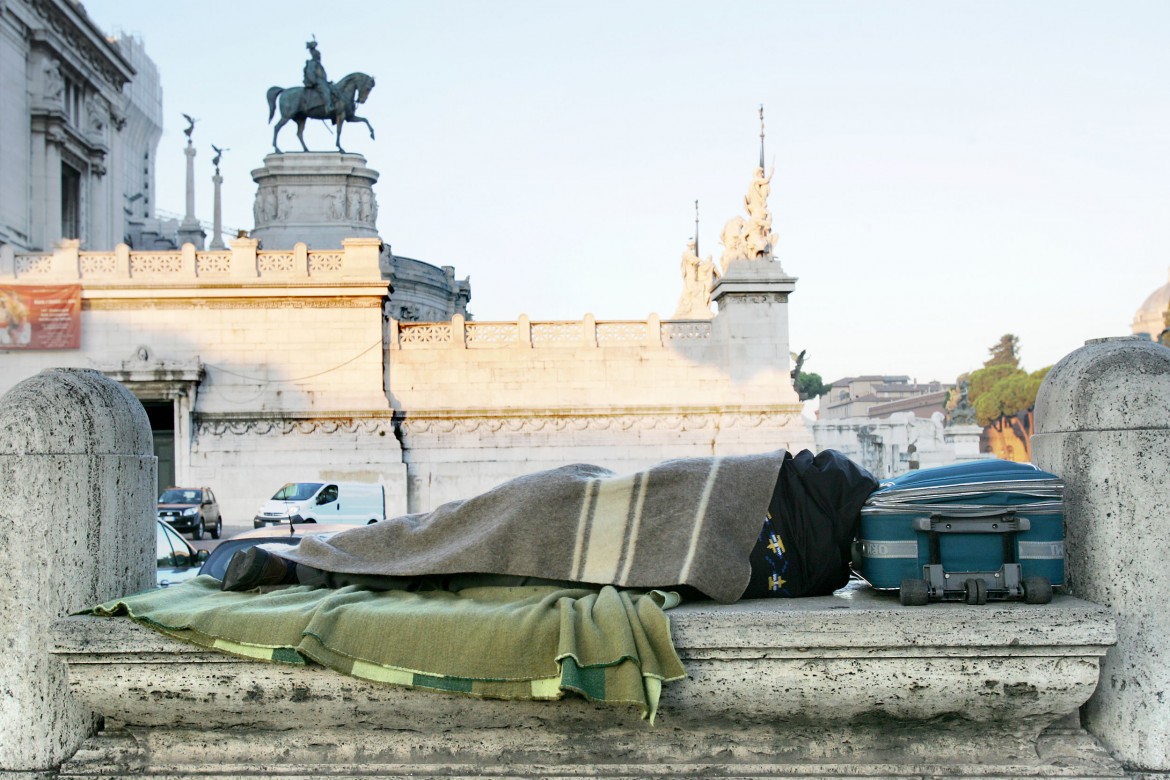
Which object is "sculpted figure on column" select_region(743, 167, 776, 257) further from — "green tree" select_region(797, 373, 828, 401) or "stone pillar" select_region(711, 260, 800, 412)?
"green tree" select_region(797, 373, 828, 401)

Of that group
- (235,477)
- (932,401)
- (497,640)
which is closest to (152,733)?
(497,640)

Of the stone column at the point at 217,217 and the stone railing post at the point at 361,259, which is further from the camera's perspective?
the stone column at the point at 217,217

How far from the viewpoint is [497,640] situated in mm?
3125

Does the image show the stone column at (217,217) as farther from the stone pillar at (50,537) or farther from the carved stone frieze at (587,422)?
the stone pillar at (50,537)

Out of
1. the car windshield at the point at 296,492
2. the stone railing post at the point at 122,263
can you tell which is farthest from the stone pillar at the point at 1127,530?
the stone railing post at the point at 122,263

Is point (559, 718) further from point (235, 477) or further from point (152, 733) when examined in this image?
point (235, 477)

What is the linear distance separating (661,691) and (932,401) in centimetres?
10168

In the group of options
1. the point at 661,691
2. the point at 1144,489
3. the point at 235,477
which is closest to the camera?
the point at 661,691

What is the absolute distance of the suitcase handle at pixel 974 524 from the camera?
3.33 meters

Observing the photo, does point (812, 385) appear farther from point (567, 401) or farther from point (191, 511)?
point (191, 511)

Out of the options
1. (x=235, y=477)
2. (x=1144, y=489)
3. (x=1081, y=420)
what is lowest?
(x=235, y=477)

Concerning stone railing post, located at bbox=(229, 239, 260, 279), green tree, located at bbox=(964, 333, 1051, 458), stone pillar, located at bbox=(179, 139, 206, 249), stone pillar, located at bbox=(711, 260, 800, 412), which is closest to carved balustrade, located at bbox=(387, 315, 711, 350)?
stone pillar, located at bbox=(711, 260, 800, 412)

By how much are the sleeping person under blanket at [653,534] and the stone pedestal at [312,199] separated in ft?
92.4

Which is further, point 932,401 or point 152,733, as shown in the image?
point 932,401
